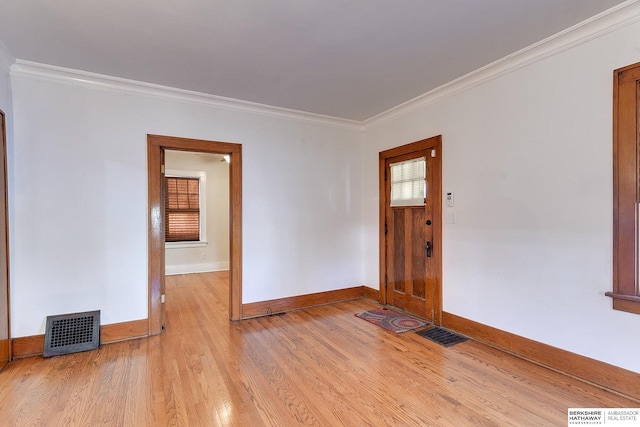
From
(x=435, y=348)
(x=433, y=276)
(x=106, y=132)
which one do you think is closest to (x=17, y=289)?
(x=106, y=132)

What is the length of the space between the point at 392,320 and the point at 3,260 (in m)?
3.74

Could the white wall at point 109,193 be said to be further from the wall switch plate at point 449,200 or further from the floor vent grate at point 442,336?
the wall switch plate at point 449,200

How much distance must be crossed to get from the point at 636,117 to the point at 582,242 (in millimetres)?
907

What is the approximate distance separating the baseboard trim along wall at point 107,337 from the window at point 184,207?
3415 mm

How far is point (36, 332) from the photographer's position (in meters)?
2.75

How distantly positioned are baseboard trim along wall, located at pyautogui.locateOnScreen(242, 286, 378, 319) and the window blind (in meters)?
3.47

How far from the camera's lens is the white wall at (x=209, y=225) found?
20.7ft

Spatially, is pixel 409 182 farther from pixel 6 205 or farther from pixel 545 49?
pixel 6 205

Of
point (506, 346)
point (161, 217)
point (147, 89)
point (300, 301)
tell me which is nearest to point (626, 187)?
point (506, 346)

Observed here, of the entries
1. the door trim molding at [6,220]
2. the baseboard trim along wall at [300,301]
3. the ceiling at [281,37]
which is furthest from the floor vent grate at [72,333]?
the ceiling at [281,37]

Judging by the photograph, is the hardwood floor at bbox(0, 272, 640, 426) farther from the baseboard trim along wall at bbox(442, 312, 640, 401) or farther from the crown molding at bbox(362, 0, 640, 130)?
the crown molding at bbox(362, 0, 640, 130)

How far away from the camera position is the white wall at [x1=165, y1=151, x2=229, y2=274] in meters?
6.30

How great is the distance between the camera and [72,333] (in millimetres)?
2814

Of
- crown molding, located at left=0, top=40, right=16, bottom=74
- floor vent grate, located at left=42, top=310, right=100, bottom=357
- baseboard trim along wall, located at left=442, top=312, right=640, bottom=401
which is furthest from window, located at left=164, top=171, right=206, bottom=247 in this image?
baseboard trim along wall, located at left=442, top=312, right=640, bottom=401
